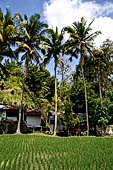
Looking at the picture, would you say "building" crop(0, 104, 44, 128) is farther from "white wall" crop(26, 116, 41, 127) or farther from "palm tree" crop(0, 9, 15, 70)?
"palm tree" crop(0, 9, 15, 70)

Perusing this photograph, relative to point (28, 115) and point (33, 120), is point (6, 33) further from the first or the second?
point (33, 120)

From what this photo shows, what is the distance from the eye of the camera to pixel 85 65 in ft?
86.1

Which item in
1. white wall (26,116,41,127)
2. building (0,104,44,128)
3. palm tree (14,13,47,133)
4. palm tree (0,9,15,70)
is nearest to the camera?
palm tree (0,9,15,70)

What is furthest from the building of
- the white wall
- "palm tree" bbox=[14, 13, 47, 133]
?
"palm tree" bbox=[14, 13, 47, 133]

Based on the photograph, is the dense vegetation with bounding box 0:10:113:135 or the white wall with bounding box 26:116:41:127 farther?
the white wall with bounding box 26:116:41:127

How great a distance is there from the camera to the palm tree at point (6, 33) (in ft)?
57.5

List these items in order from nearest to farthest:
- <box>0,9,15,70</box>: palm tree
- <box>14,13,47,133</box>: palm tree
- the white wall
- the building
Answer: <box>0,9,15,70</box>: palm tree → <box>14,13,47,133</box>: palm tree → the building → the white wall

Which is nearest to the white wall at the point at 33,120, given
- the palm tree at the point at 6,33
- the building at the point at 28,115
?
the building at the point at 28,115

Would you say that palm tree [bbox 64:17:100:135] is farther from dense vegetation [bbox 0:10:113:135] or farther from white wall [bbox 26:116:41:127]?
white wall [bbox 26:116:41:127]

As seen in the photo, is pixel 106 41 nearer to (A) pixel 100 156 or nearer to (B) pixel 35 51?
(B) pixel 35 51

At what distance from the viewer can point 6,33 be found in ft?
58.0

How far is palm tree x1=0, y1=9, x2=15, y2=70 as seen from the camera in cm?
1753

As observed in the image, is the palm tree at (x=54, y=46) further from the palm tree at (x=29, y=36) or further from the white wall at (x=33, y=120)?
the white wall at (x=33, y=120)

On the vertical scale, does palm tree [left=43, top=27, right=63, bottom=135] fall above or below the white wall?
above
